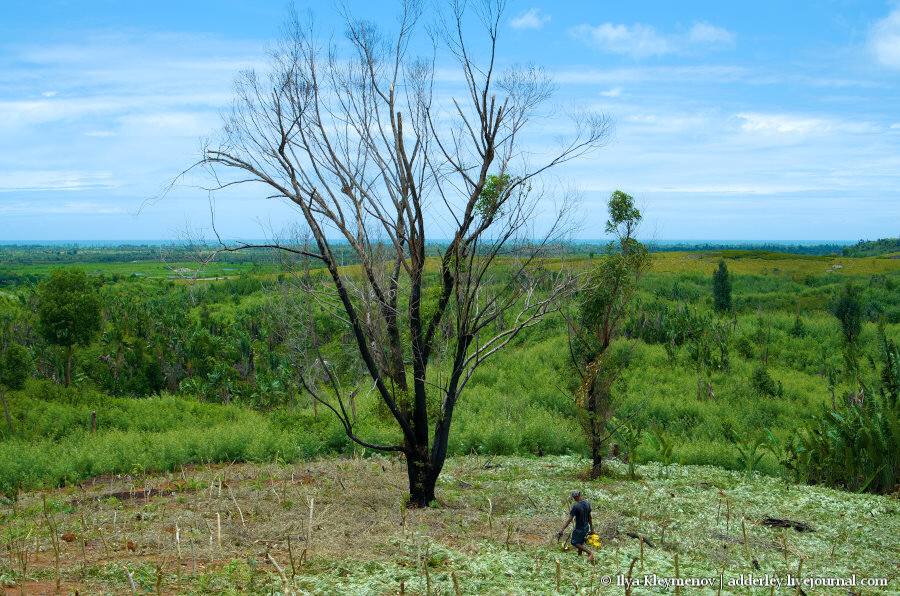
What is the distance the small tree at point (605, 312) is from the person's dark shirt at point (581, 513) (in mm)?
4302

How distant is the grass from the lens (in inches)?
229

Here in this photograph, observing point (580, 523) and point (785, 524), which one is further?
point (785, 524)

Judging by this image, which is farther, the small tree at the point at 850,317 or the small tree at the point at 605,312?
the small tree at the point at 850,317

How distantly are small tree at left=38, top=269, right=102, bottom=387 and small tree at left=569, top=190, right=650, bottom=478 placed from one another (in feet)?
61.4

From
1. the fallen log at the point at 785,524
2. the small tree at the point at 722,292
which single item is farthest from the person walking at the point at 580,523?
the small tree at the point at 722,292

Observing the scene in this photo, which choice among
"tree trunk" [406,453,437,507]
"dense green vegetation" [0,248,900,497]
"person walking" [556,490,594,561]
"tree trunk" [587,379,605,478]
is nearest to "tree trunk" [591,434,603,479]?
"tree trunk" [587,379,605,478]

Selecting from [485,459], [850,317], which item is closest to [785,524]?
[485,459]

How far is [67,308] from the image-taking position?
21328 millimetres

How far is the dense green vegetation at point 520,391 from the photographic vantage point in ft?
39.0

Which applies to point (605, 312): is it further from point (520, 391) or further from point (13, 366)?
point (13, 366)

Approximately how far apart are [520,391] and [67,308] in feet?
53.9

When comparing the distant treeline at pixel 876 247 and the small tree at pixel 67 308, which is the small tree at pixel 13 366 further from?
the distant treeline at pixel 876 247

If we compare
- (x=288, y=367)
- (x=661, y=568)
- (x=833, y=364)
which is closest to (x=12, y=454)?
(x=661, y=568)

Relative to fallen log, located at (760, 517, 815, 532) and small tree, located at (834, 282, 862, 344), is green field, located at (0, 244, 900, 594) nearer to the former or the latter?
fallen log, located at (760, 517, 815, 532)
